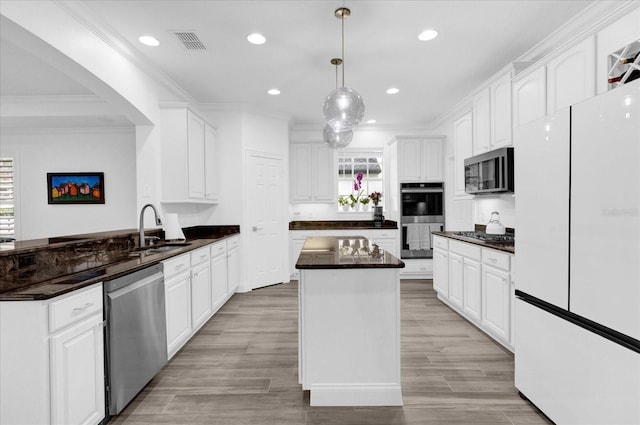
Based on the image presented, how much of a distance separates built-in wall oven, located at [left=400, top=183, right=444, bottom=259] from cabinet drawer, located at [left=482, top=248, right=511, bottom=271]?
7.95 ft

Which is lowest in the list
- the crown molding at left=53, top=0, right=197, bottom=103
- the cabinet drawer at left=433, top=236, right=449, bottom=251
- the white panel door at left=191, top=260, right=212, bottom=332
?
the white panel door at left=191, top=260, right=212, bottom=332

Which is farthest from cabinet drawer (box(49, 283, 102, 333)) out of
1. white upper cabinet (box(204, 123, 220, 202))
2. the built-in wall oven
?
the built-in wall oven

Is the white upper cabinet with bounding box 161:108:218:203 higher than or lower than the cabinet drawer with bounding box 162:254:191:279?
higher

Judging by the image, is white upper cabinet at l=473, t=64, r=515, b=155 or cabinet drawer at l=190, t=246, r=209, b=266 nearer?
cabinet drawer at l=190, t=246, r=209, b=266

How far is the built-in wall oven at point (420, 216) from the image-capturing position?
551 cm

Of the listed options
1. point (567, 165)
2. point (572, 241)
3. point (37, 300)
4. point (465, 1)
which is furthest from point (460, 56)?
point (37, 300)

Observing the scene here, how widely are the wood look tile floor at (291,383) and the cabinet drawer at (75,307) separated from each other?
77cm

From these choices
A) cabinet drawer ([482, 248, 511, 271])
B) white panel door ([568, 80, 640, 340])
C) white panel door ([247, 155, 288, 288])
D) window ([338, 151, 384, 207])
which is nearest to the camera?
white panel door ([568, 80, 640, 340])

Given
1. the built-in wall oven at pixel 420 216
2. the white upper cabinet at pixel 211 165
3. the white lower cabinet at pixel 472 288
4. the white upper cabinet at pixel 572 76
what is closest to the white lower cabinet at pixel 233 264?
the white upper cabinet at pixel 211 165

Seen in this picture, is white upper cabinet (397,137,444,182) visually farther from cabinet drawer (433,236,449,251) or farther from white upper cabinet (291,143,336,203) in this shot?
cabinet drawer (433,236,449,251)

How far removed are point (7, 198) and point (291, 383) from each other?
584 cm

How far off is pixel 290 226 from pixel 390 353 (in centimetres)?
397

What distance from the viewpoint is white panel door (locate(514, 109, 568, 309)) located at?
5.73 feet

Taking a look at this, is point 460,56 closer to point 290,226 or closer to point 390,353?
point 390,353
